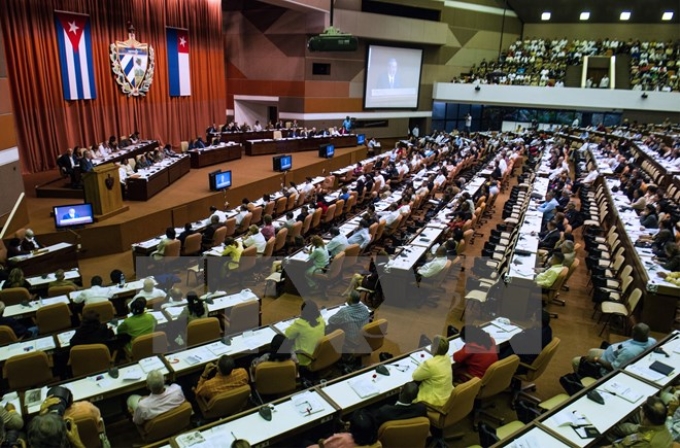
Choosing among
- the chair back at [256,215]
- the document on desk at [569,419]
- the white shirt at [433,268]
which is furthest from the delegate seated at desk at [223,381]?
the chair back at [256,215]

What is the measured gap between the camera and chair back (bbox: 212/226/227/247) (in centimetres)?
1015

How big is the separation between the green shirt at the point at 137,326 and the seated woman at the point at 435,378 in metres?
3.30

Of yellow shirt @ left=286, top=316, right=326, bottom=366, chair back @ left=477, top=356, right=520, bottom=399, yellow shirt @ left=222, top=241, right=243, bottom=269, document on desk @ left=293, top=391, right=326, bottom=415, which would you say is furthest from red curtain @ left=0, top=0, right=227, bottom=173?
chair back @ left=477, top=356, right=520, bottom=399

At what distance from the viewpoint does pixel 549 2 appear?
107 ft

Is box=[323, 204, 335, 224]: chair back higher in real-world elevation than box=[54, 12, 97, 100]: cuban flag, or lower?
lower

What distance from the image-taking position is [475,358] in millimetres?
5387

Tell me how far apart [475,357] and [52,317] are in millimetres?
5435

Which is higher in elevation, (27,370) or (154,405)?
(154,405)

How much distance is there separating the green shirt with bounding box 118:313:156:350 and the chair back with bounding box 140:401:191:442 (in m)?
1.64

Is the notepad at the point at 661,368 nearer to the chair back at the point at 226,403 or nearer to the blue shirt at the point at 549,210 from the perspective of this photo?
the chair back at the point at 226,403

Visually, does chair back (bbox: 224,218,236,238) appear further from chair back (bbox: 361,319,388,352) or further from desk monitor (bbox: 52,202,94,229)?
chair back (bbox: 361,319,388,352)

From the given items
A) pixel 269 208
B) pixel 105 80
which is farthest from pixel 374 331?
pixel 105 80

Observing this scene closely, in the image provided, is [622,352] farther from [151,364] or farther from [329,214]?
[329,214]

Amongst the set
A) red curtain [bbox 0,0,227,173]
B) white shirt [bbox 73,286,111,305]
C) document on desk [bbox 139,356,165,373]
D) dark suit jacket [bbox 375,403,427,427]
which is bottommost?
white shirt [bbox 73,286,111,305]
